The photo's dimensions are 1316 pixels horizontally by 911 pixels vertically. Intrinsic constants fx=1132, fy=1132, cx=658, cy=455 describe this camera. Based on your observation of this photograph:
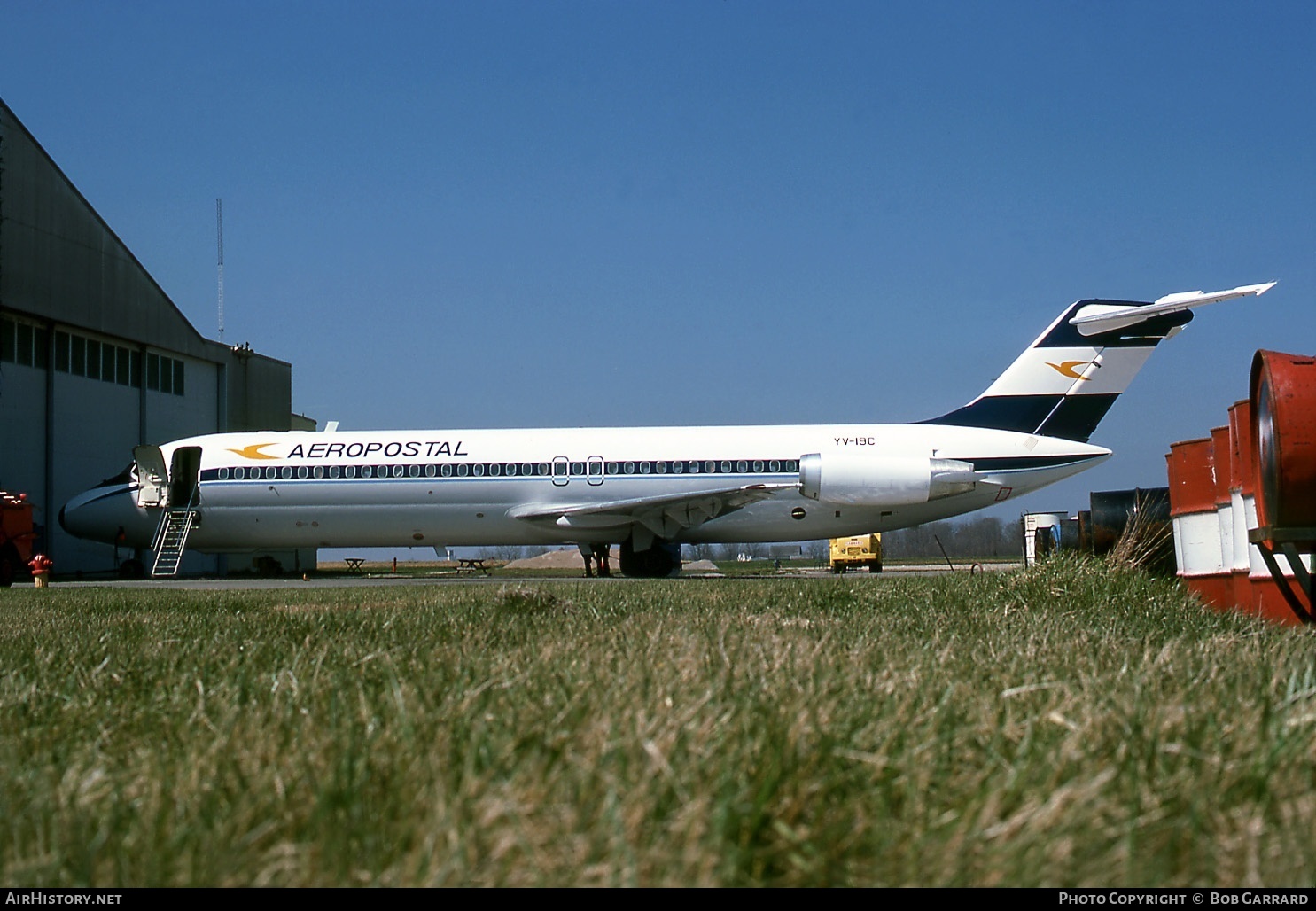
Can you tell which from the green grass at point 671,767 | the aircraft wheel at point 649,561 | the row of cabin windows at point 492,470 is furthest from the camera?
the aircraft wheel at point 649,561

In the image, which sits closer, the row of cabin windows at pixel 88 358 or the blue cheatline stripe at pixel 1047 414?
the blue cheatline stripe at pixel 1047 414

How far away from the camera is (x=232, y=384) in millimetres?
36219

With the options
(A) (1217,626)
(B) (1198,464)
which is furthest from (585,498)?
(A) (1217,626)

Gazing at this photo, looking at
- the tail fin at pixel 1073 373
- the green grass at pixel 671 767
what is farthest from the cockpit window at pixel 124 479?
the green grass at pixel 671 767

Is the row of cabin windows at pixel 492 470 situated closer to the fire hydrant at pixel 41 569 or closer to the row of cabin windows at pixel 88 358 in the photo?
the fire hydrant at pixel 41 569

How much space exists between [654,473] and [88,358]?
1681cm

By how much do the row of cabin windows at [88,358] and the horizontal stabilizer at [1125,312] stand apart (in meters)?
24.4

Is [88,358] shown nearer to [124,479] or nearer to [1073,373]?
[124,479]

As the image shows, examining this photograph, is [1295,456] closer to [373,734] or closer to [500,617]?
[500,617]

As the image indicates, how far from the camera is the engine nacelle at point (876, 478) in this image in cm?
2186

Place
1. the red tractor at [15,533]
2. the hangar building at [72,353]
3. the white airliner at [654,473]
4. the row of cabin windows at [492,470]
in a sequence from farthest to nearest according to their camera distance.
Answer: the hangar building at [72,353], the red tractor at [15,533], the row of cabin windows at [492,470], the white airliner at [654,473]

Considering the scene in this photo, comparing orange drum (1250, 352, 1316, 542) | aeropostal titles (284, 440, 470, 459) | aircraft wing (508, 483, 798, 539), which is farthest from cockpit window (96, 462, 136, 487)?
orange drum (1250, 352, 1316, 542)

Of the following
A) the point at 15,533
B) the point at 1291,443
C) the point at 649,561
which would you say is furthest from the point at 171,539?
the point at 1291,443

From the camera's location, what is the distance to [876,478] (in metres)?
21.9
